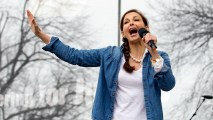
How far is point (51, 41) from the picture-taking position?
1.63 metres

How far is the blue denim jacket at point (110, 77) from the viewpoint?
1.51 m

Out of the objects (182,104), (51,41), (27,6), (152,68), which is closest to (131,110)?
(152,68)

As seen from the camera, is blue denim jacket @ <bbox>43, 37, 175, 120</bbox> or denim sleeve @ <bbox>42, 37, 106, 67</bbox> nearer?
blue denim jacket @ <bbox>43, 37, 175, 120</bbox>

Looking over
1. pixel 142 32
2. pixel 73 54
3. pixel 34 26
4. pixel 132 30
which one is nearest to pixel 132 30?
pixel 132 30

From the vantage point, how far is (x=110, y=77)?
1582 mm

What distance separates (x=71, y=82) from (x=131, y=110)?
1.74m

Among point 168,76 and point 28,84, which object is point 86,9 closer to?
point 28,84

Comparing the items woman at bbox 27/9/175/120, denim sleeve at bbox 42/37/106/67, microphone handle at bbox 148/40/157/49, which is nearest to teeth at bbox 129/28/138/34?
woman at bbox 27/9/175/120

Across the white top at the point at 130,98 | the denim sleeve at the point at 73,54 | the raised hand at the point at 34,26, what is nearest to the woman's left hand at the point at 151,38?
the white top at the point at 130,98

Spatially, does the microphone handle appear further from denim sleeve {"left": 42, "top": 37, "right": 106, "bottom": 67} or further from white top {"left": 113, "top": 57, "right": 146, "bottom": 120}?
denim sleeve {"left": 42, "top": 37, "right": 106, "bottom": 67}

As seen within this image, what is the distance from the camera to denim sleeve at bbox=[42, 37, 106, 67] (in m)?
1.63

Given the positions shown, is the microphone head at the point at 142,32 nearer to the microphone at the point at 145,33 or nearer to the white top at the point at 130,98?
the microphone at the point at 145,33

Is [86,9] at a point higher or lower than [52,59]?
higher

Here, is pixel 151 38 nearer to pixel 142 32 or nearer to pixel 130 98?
pixel 142 32
